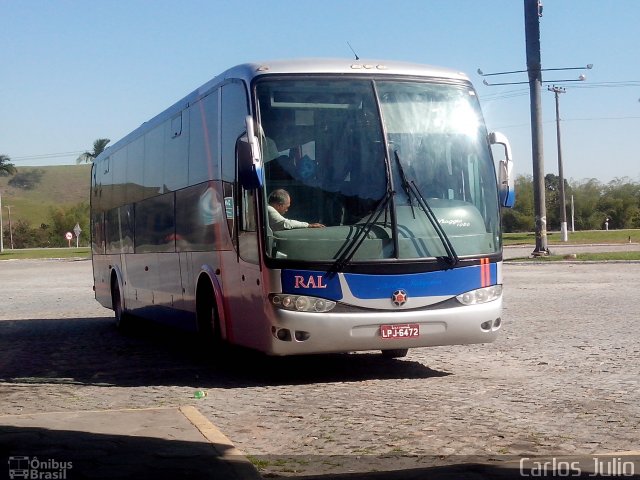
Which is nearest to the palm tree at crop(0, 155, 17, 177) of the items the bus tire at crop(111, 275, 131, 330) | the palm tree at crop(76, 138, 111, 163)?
the palm tree at crop(76, 138, 111, 163)

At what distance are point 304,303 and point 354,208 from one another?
111 cm

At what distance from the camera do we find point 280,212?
1044 centimetres

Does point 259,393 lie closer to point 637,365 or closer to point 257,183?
point 257,183

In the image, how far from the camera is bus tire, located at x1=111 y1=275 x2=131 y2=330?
1822 centimetres

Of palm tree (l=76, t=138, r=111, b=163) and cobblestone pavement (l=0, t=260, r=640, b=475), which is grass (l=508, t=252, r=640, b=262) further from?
palm tree (l=76, t=138, r=111, b=163)

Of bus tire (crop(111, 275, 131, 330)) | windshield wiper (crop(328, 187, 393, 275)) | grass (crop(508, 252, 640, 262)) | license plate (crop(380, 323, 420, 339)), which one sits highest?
windshield wiper (crop(328, 187, 393, 275))

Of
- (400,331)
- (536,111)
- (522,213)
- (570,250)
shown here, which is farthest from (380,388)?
(522,213)

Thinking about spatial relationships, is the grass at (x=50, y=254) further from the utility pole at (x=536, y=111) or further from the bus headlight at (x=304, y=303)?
the bus headlight at (x=304, y=303)

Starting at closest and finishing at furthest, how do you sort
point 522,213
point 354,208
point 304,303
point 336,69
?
Result: point 304,303, point 354,208, point 336,69, point 522,213

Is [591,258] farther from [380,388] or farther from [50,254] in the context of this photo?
[50,254]

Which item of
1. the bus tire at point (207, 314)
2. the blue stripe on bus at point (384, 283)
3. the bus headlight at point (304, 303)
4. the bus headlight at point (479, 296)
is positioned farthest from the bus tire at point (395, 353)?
the bus headlight at point (304, 303)

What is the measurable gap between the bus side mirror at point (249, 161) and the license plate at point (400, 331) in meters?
1.91

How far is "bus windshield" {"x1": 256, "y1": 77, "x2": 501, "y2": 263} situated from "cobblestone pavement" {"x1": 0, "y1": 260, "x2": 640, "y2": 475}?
1.45 meters

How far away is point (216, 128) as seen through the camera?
39.9 ft
